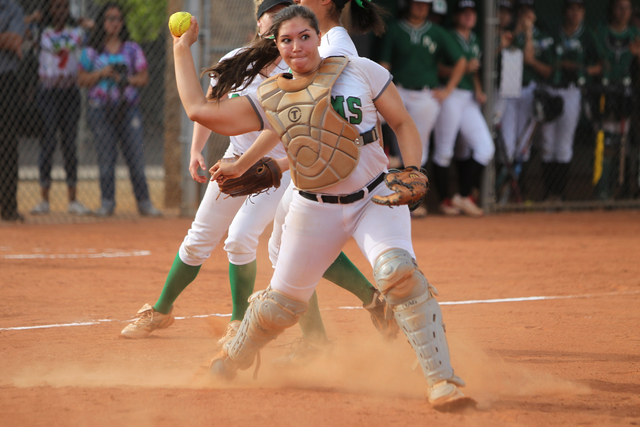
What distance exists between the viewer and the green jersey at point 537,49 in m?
10.6

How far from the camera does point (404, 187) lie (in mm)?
2977

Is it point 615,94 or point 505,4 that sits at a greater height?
point 505,4

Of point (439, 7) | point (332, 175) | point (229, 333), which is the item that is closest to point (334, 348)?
point (229, 333)

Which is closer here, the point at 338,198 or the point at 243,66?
the point at 338,198

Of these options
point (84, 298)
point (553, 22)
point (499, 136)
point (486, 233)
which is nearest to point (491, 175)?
point (499, 136)

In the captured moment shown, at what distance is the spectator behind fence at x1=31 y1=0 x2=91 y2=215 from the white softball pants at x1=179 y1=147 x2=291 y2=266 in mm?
5443

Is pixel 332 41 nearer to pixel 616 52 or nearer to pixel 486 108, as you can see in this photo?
pixel 486 108

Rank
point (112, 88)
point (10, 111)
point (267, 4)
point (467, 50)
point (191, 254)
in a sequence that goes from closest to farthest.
Result: point (267, 4)
point (191, 254)
point (10, 111)
point (112, 88)
point (467, 50)

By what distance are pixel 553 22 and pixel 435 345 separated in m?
9.96

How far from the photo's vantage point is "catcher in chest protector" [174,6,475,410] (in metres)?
3.04

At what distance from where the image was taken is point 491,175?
10602 millimetres

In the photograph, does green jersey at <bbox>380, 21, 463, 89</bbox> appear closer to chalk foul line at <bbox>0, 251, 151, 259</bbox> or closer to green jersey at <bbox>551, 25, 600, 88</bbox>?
green jersey at <bbox>551, 25, 600, 88</bbox>

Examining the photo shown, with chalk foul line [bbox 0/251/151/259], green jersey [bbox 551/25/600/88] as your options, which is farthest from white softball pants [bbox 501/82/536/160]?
chalk foul line [bbox 0/251/151/259]

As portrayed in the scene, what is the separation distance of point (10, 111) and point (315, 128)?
22.6 feet
